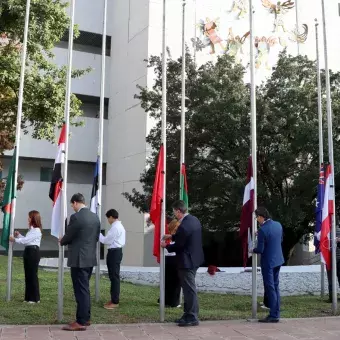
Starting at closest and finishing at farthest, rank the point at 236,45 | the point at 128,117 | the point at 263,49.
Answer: the point at 236,45 < the point at 263,49 < the point at 128,117

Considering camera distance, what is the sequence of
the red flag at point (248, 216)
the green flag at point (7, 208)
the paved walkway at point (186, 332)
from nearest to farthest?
the paved walkway at point (186, 332)
the red flag at point (248, 216)
the green flag at point (7, 208)

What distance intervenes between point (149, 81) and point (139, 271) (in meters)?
13.4

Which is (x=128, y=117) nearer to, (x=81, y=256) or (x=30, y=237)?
(x=30, y=237)

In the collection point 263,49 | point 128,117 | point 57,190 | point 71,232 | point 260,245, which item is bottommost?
point 260,245

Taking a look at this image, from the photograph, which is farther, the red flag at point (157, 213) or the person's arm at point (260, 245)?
the red flag at point (157, 213)

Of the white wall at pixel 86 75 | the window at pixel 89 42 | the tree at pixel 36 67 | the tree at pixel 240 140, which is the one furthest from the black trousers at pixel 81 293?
the window at pixel 89 42

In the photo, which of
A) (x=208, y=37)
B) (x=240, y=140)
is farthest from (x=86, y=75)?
(x=240, y=140)

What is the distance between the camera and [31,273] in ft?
29.5

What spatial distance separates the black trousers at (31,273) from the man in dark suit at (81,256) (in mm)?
2117

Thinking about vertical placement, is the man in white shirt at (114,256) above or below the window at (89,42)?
below

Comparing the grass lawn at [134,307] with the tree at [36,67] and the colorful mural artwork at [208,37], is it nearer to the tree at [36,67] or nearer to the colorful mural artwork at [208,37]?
the tree at [36,67]

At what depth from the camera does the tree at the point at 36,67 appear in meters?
15.1

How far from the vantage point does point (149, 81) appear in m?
24.5

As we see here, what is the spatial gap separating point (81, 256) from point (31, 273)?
241cm
